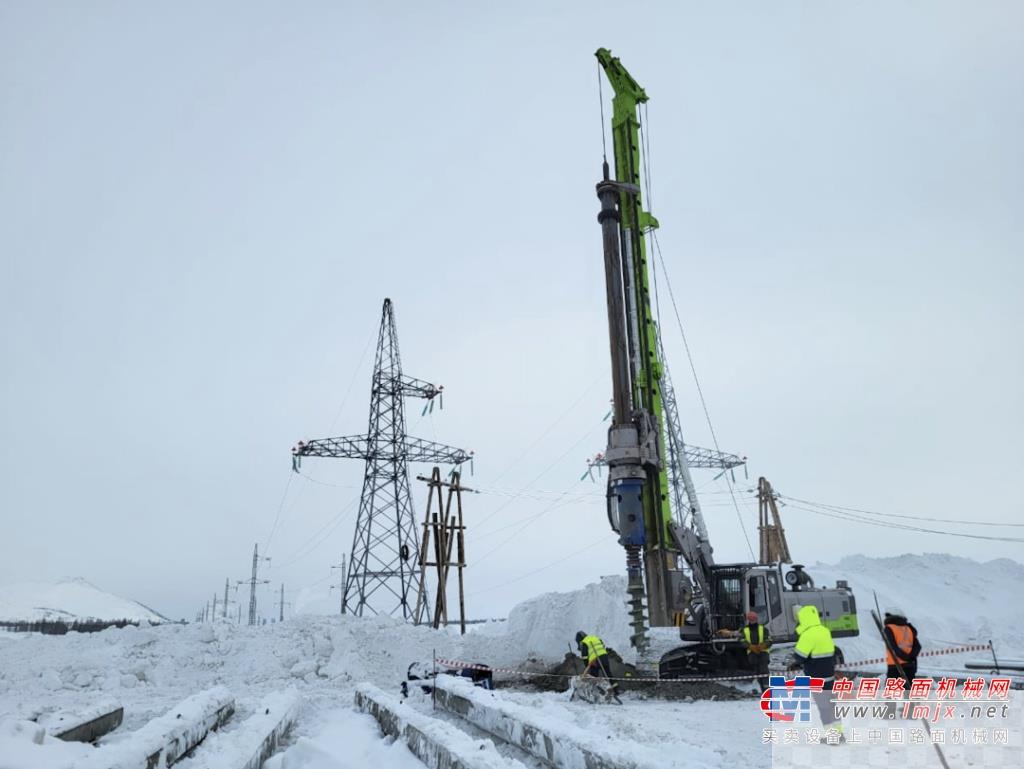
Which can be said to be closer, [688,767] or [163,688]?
[688,767]

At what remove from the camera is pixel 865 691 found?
422 inches

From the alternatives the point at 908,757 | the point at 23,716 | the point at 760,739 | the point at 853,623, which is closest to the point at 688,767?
the point at 908,757

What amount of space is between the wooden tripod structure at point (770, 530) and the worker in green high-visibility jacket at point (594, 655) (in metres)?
33.3

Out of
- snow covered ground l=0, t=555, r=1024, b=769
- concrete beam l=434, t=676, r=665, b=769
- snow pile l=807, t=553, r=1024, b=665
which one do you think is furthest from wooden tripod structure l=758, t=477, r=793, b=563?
concrete beam l=434, t=676, r=665, b=769

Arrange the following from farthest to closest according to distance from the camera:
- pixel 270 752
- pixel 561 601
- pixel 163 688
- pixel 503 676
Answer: pixel 561 601, pixel 503 676, pixel 163 688, pixel 270 752

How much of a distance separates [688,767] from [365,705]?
9.15 m

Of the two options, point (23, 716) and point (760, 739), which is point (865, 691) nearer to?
point (760, 739)

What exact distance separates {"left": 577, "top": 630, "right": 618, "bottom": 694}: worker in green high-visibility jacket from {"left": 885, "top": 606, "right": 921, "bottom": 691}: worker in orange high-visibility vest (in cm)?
579

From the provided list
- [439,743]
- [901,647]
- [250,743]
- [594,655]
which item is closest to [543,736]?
[439,743]

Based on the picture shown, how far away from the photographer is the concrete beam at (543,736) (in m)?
5.85

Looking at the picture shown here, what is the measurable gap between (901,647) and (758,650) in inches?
180

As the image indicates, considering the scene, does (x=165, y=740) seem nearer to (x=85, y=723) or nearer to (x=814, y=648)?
(x=85, y=723)

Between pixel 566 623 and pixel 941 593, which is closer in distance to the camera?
pixel 566 623

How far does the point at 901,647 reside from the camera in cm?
872
